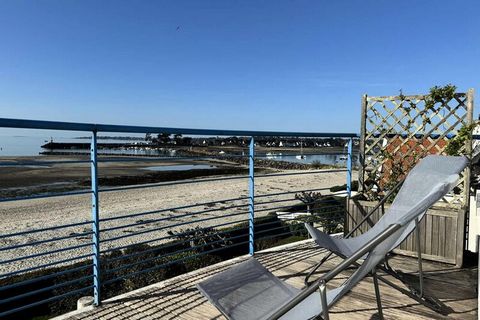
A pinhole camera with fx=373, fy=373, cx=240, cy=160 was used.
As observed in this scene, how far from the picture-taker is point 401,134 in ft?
13.3

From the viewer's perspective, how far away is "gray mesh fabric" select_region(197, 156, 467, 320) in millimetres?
1564

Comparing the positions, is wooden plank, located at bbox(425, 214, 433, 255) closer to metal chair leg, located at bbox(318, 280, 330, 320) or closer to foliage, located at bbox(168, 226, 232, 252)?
foliage, located at bbox(168, 226, 232, 252)

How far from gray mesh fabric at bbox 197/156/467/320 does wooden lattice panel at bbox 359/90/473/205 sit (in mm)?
1198

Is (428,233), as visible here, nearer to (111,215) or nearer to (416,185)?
(416,185)

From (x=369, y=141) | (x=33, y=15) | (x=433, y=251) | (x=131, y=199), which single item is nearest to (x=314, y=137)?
(x=369, y=141)

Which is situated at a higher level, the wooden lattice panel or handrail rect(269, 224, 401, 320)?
the wooden lattice panel

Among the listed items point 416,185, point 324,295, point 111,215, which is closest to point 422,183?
point 416,185

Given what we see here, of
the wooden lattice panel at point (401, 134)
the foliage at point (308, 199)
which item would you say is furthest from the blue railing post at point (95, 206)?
the wooden lattice panel at point (401, 134)

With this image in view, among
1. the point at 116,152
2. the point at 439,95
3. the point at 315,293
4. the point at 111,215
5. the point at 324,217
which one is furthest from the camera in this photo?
the point at 116,152

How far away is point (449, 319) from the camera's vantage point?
2.36m

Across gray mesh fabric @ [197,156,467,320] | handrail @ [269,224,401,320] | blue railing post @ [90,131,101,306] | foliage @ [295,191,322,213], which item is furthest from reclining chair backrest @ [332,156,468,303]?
blue railing post @ [90,131,101,306]

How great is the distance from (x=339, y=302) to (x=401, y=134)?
221 centimetres

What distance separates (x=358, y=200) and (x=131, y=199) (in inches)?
648

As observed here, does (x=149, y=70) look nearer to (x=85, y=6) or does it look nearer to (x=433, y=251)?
(x=85, y=6)
